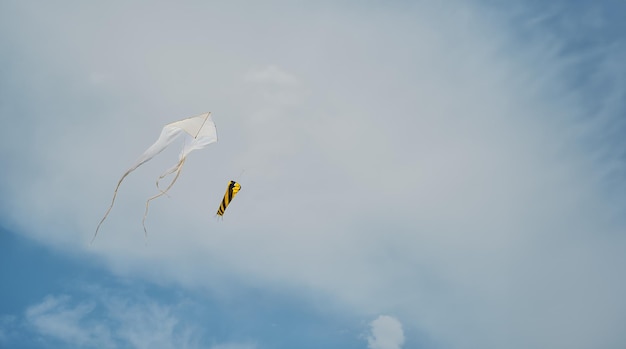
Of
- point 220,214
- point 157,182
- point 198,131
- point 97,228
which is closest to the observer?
point 97,228

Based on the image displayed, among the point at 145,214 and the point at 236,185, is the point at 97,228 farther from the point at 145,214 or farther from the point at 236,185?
the point at 236,185

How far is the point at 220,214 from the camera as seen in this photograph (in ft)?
95.0

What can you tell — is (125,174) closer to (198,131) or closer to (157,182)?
(157,182)

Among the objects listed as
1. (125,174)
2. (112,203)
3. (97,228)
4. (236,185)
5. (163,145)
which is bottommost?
(97,228)

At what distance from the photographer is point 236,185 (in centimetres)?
2953

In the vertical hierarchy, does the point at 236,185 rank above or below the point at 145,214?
above

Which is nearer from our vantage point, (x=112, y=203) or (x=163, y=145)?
(x=112, y=203)

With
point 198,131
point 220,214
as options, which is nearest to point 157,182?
point 198,131

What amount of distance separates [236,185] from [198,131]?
205 inches

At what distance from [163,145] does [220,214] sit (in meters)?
6.94

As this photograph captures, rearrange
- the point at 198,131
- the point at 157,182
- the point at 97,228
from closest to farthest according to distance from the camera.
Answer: the point at 97,228 → the point at 157,182 → the point at 198,131

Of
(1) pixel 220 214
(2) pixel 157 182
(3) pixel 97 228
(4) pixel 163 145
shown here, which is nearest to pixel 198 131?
(4) pixel 163 145

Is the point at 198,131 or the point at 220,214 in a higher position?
the point at 198,131

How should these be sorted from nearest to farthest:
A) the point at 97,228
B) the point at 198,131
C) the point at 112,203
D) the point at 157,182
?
the point at 97,228
the point at 112,203
the point at 157,182
the point at 198,131
